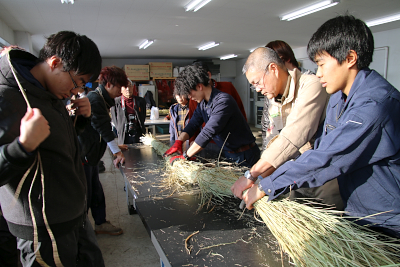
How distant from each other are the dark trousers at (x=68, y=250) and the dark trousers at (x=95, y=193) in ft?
3.40

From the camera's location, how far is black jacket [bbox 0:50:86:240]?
97cm

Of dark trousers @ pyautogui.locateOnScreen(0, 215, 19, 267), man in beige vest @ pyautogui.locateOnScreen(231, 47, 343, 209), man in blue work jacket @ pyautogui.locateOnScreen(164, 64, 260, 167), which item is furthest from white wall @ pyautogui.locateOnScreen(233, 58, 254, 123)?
dark trousers @ pyautogui.locateOnScreen(0, 215, 19, 267)

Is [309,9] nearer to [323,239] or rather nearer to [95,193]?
[95,193]

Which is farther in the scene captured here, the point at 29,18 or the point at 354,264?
the point at 29,18

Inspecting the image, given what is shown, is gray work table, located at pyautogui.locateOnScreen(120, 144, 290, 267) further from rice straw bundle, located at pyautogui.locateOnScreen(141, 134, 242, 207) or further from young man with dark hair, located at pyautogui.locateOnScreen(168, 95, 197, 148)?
young man with dark hair, located at pyautogui.locateOnScreen(168, 95, 197, 148)

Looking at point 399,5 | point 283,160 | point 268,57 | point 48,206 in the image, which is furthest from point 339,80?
point 399,5

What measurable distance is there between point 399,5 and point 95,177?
6.78m

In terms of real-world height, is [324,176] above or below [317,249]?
above

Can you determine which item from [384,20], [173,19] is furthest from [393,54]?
[173,19]

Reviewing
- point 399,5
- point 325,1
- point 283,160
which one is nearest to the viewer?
point 283,160

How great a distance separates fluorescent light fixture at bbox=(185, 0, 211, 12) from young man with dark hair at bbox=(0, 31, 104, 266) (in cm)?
432

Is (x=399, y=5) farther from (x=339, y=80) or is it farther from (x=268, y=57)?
(x=339, y=80)

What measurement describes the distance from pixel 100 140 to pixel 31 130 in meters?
1.60

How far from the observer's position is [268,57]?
1.67 meters
